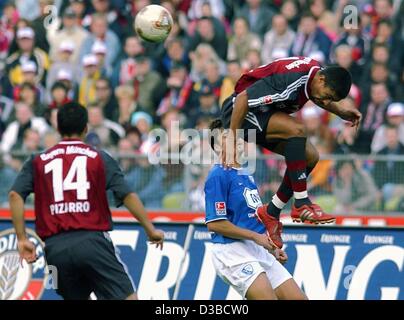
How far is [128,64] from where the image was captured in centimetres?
2002

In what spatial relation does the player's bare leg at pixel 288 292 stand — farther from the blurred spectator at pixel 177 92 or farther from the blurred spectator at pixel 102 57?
the blurred spectator at pixel 102 57

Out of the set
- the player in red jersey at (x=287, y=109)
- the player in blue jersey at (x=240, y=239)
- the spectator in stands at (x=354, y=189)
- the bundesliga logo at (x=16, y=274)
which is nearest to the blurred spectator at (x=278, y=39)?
the spectator in stands at (x=354, y=189)

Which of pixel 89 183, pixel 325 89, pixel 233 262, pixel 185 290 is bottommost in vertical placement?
pixel 185 290

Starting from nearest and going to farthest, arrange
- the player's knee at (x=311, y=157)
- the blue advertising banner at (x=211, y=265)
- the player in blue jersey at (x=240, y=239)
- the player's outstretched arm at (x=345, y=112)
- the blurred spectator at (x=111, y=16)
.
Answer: the player in blue jersey at (x=240, y=239)
the player's knee at (x=311, y=157)
the player's outstretched arm at (x=345, y=112)
the blue advertising banner at (x=211, y=265)
the blurred spectator at (x=111, y=16)

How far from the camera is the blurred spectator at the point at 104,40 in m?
20.3

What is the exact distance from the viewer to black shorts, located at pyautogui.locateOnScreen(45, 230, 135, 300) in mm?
11086

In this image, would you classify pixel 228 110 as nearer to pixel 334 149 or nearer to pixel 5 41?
pixel 334 149

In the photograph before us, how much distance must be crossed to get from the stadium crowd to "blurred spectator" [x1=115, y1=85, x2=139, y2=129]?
2cm

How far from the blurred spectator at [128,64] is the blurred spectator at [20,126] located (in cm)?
155

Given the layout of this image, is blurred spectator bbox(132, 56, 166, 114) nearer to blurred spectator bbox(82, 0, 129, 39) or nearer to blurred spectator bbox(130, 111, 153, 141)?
blurred spectator bbox(130, 111, 153, 141)

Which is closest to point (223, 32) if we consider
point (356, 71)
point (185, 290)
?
point (356, 71)

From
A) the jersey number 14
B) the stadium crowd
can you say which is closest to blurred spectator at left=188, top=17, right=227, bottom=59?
the stadium crowd

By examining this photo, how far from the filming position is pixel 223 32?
19766mm
